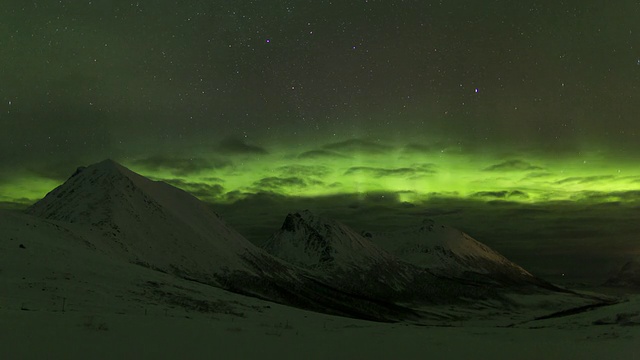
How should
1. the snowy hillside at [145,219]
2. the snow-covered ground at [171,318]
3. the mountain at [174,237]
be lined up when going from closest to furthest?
the snow-covered ground at [171,318], the mountain at [174,237], the snowy hillside at [145,219]

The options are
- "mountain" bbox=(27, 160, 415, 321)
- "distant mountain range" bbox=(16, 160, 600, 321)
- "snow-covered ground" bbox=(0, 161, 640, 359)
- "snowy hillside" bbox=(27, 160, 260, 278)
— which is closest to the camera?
"snow-covered ground" bbox=(0, 161, 640, 359)

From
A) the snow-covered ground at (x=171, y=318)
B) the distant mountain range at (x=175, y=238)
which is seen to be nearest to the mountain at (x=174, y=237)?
the distant mountain range at (x=175, y=238)

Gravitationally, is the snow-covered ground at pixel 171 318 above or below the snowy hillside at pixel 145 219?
below

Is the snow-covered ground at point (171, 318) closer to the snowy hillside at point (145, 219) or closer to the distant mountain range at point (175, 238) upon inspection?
the snowy hillside at point (145, 219)

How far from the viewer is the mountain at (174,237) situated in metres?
128

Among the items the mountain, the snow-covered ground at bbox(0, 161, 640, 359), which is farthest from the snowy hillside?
the snow-covered ground at bbox(0, 161, 640, 359)

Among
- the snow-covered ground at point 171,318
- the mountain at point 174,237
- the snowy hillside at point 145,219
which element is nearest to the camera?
the snow-covered ground at point 171,318

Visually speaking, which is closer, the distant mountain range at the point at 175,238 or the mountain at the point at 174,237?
the distant mountain range at the point at 175,238

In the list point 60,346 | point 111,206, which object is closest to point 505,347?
point 60,346

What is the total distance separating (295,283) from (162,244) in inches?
1874

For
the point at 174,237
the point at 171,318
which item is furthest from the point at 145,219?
the point at 171,318

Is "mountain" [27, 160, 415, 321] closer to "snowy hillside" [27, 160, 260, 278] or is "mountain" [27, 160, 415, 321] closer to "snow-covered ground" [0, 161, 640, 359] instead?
"snowy hillside" [27, 160, 260, 278]

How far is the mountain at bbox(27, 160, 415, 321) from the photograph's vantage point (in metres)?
128

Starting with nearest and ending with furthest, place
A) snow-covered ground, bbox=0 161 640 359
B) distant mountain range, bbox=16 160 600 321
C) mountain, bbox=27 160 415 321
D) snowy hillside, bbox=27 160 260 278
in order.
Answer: snow-covered ground, bbox=0 161 640 359
distant mountain range, bbox=16 160 600 321
mountain, bbox=27 160 415 321
snowy hillside, bbox=27 160 260 278
